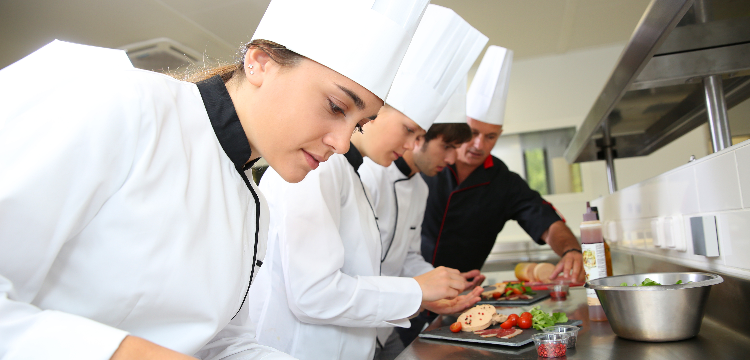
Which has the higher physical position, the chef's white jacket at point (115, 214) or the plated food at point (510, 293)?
the chef's white jacket at point (115, 214)

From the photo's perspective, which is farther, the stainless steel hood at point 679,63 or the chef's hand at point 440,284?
the chef's hand at point 440,284

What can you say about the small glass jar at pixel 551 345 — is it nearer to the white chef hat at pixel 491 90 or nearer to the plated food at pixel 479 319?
the plated food at pixel 479 319

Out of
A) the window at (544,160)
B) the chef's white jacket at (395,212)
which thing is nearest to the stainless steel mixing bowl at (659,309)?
the chef's white jacket at (395,212)

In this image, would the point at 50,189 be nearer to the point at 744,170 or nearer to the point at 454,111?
the point at 744,170

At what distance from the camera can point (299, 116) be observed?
0.87 m

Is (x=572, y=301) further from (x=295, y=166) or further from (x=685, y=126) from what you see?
(x=295, y=166)

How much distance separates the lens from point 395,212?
6.42 feet

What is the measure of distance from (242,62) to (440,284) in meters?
0.83

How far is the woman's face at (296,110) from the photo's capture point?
868mm

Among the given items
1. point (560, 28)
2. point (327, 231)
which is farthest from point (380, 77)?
point (560, 28)

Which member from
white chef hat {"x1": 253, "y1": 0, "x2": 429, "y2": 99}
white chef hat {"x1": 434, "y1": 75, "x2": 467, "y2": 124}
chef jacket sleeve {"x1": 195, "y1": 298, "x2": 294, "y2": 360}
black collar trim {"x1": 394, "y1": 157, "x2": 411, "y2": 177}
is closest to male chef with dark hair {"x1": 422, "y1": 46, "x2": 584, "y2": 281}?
white chef hat {"x1": 434, "y1": 75, "x2": 467, "y2": 124}

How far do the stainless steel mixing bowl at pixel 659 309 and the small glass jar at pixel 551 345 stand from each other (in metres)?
0.14

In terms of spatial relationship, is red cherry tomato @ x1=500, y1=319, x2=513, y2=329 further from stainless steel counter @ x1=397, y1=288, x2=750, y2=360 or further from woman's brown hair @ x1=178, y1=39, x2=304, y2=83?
woman's brown hair @ x1=178, y1=39, x2=304, y2=83

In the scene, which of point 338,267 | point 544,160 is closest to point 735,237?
point 338,267
